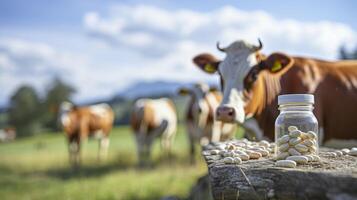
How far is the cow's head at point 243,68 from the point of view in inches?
165

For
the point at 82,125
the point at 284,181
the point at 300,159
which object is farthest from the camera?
the point at 82,125

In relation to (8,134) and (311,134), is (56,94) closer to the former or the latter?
(8,134)

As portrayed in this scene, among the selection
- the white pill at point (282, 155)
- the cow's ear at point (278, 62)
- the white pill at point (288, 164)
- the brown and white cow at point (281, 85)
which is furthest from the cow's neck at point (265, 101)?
the white pill at point (288, 164)

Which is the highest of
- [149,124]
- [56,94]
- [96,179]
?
[56,94]

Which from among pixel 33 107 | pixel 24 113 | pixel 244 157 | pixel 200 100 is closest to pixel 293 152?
pixel 244 157

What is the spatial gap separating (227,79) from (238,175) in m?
2.45

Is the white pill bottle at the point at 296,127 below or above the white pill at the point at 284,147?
above

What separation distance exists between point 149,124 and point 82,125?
9.43ft

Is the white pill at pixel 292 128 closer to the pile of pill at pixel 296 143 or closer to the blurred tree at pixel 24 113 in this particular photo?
the pile of pill at pixel 296 143

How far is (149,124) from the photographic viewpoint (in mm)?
12539

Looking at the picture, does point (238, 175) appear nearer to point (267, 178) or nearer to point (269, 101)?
point (267, 178)

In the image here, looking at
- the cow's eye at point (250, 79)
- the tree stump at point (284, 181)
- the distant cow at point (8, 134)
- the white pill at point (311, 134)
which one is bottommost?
the distant cow at point (8, 134)

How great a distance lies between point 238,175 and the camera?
1934mm

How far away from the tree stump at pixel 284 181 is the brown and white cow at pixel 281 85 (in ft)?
6.37
